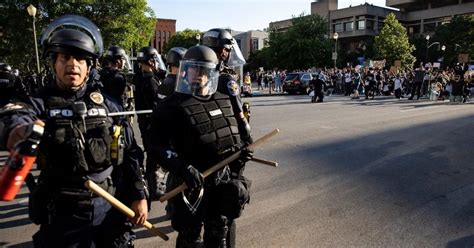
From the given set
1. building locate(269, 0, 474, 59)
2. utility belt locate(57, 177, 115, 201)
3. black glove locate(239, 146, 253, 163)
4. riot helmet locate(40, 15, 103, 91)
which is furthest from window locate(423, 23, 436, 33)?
utility belt locate(57, 177, 115, 201)

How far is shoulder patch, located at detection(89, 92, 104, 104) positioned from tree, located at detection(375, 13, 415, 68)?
48635mm

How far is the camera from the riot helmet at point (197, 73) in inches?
110

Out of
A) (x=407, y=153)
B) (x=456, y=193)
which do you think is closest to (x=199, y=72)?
(x=456, y=193)

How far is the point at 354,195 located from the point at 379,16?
6781 centimetres

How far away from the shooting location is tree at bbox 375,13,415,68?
154 ft

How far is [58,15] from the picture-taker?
27328 mm

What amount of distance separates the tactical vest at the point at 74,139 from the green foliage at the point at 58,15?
27.1 meters

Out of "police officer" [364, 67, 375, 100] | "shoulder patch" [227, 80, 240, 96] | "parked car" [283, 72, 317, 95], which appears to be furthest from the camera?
"parked car" [283, 72, 317, 95]

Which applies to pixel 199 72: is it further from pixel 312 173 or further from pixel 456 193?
pixel 456 193

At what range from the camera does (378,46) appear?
48.2m

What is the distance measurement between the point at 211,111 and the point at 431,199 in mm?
3547

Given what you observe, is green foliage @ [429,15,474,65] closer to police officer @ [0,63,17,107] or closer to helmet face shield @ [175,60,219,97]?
police officer @ [0,63,17,107]

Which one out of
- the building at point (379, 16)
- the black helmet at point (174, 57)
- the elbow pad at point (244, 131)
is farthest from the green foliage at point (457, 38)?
the elbow pad at point (244, 131)

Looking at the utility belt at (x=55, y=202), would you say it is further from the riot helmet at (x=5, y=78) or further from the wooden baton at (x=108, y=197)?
the riot helmet at (x=5, y=78)
